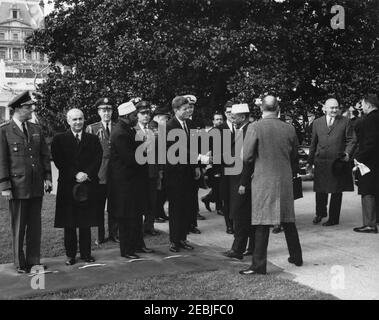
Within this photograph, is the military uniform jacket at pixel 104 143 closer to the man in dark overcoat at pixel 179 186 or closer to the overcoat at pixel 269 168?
the man in dark overcoat at pixel 179 186

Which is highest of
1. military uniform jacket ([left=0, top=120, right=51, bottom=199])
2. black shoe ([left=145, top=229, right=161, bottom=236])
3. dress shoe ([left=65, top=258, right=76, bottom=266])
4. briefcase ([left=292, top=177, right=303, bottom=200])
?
military uniform jacket ([left=0, top=120, right=51, bottom=199])

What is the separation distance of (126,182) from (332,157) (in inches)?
149

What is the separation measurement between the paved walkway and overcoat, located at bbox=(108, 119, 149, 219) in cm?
138

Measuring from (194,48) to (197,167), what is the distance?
8.17 m

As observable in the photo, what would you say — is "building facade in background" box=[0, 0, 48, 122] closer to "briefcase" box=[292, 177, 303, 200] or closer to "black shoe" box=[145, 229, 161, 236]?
"black shoe" box=[145, 229, 161, 236]

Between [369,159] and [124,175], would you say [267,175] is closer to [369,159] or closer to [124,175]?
[124,175]

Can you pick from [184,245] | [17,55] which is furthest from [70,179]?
[17,55]

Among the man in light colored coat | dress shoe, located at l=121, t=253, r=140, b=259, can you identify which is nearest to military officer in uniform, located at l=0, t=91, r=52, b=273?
dress shoe, located at l=121, t=253, r=140, b=259

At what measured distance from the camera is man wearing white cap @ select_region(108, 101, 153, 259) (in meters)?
6.38

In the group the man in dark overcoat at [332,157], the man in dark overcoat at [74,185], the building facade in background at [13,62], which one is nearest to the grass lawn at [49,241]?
the man in dark overcoat at [74,185]

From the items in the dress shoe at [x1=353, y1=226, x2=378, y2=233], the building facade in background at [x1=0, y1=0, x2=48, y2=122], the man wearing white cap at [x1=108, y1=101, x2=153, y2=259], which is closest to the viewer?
the man wearing white cap at [x1=108, y1=101, x2=153, y2=259]

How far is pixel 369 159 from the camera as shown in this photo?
7.94 m

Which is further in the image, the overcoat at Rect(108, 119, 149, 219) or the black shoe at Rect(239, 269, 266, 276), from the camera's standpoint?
the overcoat at Rect(108, 119, 149, 219)
